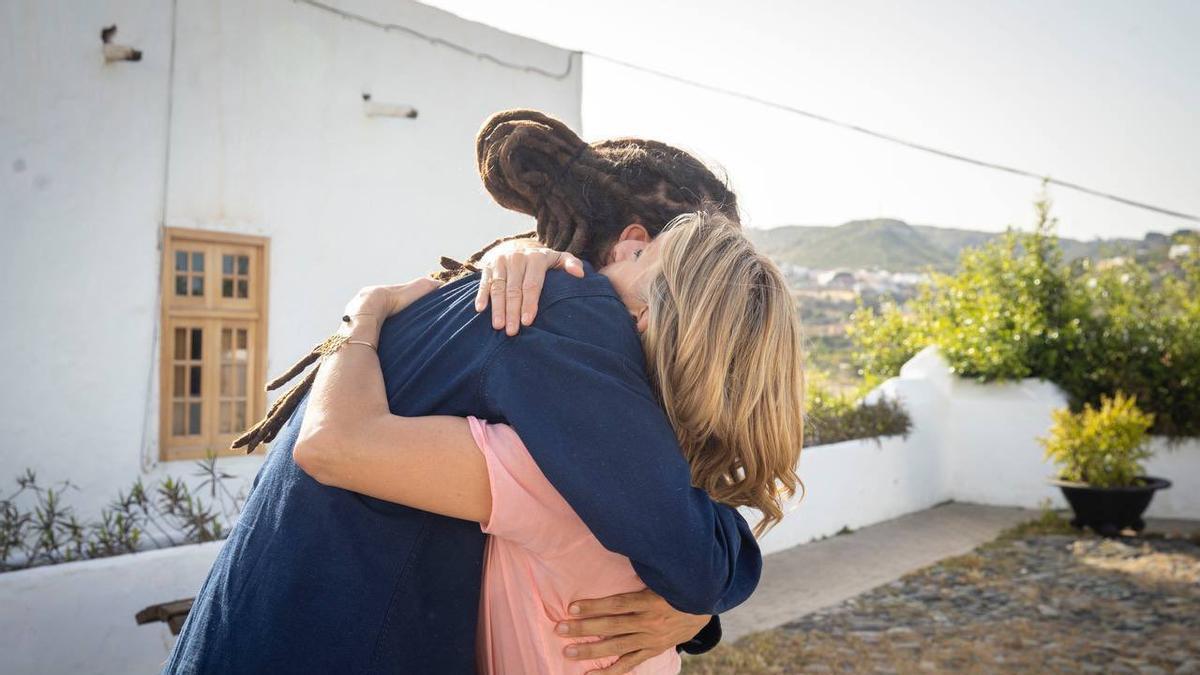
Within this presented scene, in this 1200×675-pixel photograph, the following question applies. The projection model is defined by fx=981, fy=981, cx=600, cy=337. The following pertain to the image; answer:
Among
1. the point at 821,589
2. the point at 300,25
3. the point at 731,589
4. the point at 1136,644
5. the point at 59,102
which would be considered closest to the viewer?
the point at 731,589

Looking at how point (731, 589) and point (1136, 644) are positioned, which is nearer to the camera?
point (731, 589)

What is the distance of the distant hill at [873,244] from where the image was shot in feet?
82.7

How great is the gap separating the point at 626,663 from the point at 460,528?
16.6 inches

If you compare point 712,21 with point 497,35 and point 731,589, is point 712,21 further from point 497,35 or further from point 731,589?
point 731,589

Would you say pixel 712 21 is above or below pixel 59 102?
above

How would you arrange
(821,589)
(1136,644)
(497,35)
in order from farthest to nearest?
(497,35) → (821,589) → (1136,644)

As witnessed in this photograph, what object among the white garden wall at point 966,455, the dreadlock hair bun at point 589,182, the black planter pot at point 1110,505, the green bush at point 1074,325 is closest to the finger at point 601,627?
the dreadlock hair bun at point 589,182

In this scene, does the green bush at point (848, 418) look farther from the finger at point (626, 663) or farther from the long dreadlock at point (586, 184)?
the finger at point (626, 663)

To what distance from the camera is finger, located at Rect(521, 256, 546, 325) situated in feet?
5.12

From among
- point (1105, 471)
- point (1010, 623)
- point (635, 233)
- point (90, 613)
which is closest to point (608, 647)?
point (635, 233)

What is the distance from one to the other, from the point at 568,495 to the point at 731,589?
1.17 feet

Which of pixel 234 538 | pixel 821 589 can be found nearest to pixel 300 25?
pixel 821 589

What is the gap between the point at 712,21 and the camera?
1062 cm

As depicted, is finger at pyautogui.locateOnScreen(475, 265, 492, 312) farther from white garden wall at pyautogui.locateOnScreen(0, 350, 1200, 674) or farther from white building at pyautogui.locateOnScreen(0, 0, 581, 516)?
white building at pyautogui.locateOnScreen(0, 0, 581, 516)
